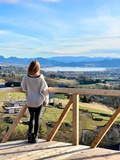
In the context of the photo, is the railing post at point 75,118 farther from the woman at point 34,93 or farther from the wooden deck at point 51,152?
the woman at point 34,93

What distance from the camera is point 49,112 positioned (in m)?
5.82

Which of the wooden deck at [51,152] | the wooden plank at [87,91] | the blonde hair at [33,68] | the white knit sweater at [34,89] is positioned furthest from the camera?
the white knit sweater at [34,89]

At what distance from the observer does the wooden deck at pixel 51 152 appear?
4.12 metres

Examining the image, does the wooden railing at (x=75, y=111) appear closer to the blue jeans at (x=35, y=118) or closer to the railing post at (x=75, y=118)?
the railing post at (x=75, y=118)

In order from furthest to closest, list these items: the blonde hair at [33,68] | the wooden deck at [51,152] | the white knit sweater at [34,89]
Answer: the white knit sweater at [34,89], the blonde hair at [33,68], the wooden deck at [51,152]

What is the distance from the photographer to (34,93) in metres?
4.90

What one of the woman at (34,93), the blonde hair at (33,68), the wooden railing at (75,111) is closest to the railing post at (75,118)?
the wooden railing at (75,111)

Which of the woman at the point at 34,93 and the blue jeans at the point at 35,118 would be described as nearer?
the woman at the point at 34,93

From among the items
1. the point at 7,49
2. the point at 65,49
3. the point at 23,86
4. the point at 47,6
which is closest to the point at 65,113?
the point at 23,86

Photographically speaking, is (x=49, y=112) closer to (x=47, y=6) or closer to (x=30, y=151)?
(x=30, y=151)

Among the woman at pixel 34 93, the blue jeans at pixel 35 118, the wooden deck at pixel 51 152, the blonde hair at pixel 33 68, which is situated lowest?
the wooden deck at pixel 51 152

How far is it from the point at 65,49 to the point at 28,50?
7.60m

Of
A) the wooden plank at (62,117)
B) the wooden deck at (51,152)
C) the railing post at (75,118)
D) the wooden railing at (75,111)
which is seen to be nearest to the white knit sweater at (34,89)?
the wooden railing at (75,111)

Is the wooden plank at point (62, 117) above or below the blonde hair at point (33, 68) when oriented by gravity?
below
